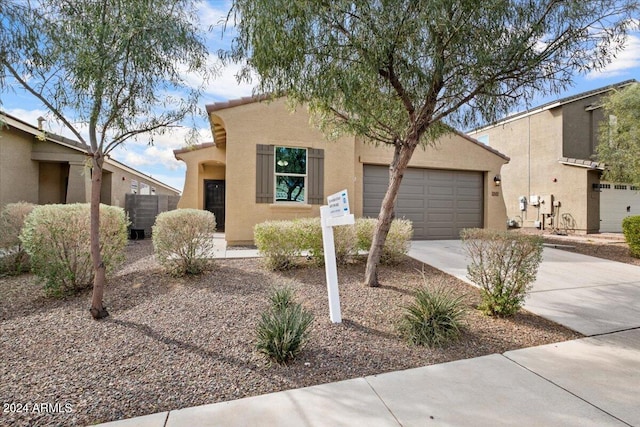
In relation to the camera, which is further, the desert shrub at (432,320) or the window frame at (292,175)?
the window frame at (292,175)

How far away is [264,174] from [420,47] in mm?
5368

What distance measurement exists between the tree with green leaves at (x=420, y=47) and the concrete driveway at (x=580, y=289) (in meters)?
3.11

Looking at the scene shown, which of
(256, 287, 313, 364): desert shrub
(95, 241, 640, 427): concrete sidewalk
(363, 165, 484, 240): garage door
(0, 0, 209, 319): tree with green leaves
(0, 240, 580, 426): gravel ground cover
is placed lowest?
(95, 241, 640, 427): concrete sidewalk

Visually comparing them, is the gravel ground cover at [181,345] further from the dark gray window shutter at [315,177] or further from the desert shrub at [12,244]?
the dark gray window shutter at [315,177]

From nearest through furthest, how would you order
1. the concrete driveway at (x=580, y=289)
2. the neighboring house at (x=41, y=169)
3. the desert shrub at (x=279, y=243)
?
the concrete driveway at (x=580, y=289) → the desert shrub at (x=279, y=243) → the neighboring house at (x=41, y=169)

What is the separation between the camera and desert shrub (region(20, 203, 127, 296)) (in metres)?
4.47

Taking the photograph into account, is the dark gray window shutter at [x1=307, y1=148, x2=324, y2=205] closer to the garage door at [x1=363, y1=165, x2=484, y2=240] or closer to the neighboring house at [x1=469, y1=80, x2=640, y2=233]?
the garage door at [x1=363, y1=165, x2=484, y2=240]

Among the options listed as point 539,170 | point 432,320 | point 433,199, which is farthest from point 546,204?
point 432,320

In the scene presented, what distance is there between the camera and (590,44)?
4.18 metres

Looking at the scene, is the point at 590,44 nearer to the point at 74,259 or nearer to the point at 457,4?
the point at 457,4

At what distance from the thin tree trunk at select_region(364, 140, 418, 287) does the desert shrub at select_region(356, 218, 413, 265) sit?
1.33 meters

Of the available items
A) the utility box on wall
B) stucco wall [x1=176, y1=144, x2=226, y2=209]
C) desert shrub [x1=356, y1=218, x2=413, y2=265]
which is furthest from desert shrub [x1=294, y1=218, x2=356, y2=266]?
the utility box on wall

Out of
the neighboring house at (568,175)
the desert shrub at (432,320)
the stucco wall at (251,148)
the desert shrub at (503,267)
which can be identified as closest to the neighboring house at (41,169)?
the stucco wall at (251,148)

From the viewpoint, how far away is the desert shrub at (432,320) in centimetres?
329
